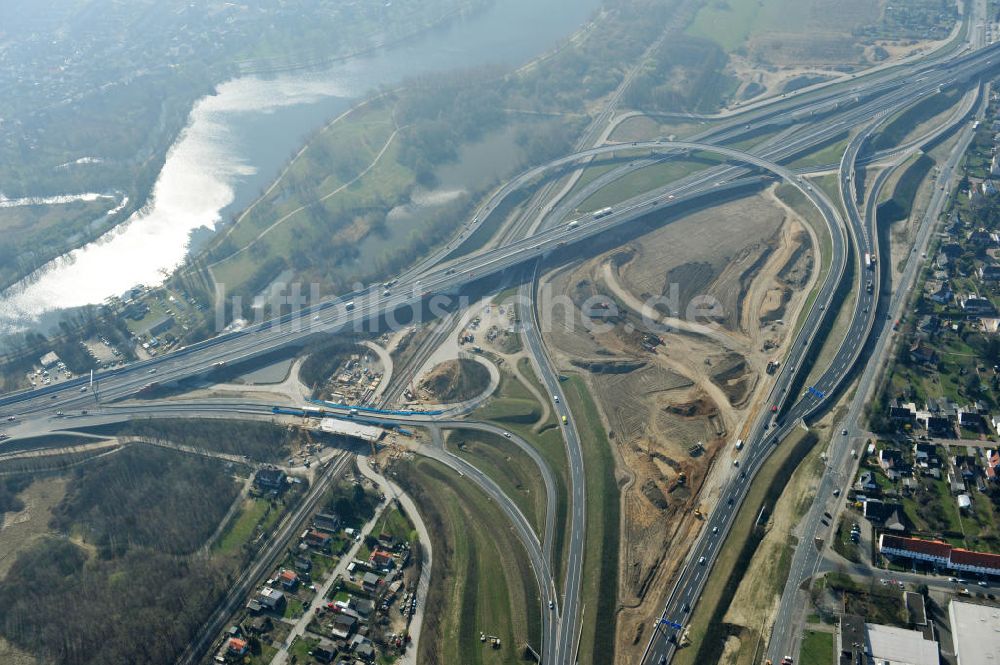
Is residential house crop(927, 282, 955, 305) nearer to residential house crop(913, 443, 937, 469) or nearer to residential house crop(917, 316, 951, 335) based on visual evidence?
residential house crop(917, 316, 951, 335)

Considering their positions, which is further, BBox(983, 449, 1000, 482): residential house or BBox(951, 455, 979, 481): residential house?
BBox(951, 455, 979, 481): residential house

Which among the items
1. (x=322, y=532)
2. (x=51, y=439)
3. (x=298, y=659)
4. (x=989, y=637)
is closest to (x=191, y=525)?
(x=322, y=532)

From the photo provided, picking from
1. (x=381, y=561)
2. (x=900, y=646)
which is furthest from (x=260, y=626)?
(x=900, y=646)

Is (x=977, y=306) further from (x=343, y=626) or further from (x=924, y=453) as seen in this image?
(x=343, y=626)

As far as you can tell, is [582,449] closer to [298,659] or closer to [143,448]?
[298,659]

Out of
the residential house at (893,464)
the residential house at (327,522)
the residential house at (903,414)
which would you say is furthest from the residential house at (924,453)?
the residential house at (327,522)

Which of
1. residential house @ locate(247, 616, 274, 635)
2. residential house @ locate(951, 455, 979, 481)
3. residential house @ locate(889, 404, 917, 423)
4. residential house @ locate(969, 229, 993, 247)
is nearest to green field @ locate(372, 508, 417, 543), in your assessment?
residential house @ locate(247, 616, 274, 635)
